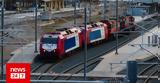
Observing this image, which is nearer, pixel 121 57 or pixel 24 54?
pixel 121 57

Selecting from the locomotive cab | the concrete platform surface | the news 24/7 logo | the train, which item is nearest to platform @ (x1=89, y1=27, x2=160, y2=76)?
the train

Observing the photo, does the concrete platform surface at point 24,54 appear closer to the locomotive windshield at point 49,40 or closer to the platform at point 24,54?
the platform at point 24,54

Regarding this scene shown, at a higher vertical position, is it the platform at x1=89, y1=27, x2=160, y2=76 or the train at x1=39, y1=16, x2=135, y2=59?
the train at x1=39, y1=16, x2=135, y2=59

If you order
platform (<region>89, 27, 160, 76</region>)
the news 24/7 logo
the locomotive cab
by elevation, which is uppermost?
the news 24/7 logo

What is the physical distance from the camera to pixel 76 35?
36.7 m

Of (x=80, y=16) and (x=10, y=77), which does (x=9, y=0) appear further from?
(x=10, y=77)

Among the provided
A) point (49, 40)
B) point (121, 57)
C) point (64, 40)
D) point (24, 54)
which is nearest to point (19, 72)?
point (121, 57)

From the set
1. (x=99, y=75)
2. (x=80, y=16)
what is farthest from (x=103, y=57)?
(x=80, y=16)

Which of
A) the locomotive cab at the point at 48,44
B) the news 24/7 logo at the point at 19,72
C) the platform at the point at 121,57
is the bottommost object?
the platform at the point at 121,57

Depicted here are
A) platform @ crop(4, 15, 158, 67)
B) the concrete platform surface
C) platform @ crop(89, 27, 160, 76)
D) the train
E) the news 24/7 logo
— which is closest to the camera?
the news 24/7 logo

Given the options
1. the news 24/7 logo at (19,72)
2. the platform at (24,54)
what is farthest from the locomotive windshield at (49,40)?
the news 24/7 logo at (19,72)

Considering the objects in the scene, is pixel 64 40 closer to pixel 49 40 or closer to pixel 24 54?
pixel 49 40

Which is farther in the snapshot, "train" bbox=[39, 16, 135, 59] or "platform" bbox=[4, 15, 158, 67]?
"train" bbox=[39, 16, 135, 59]

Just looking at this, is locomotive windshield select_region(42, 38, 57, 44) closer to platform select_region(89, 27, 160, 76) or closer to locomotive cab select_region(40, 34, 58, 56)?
locomotive cab select_region(40, 34, 58, 56)
